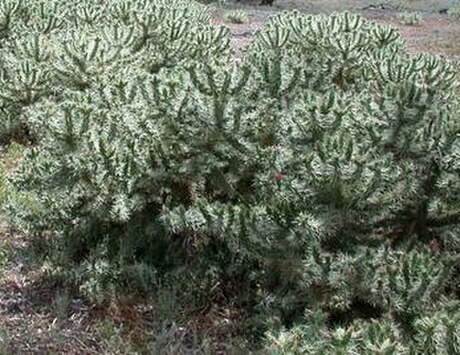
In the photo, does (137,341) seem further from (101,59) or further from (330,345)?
(101,59)

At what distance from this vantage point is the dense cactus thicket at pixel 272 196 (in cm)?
424

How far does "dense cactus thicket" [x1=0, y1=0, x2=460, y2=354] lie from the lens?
4.24 meters

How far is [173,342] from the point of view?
448 centimetres

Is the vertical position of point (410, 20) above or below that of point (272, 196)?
below

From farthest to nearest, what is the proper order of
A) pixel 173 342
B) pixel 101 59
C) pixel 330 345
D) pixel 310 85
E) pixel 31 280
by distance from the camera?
pixel 101 59
pixel 310 85
pixel 31 280
pixel 173 342
pixel 330 345

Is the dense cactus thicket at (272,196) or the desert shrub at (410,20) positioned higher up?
the dense cactus thicket at (272,196)

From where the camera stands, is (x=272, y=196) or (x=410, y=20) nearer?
(x=272, y=196)

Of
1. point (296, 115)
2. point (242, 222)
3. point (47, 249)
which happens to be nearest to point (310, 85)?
point (296, 115)

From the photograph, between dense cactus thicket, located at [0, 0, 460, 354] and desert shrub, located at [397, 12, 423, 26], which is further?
desert shrub, located at [397, 12, 423, 26]

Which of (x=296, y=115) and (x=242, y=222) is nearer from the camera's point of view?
(x=242, y=222)

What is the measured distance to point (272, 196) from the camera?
15.0ft

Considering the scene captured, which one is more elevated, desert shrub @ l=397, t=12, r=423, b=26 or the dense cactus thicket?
the dense cactus thicket

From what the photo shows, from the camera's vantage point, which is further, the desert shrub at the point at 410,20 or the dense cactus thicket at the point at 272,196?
the desert shrub at the point at 410,20

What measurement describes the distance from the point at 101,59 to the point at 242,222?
3.20m
